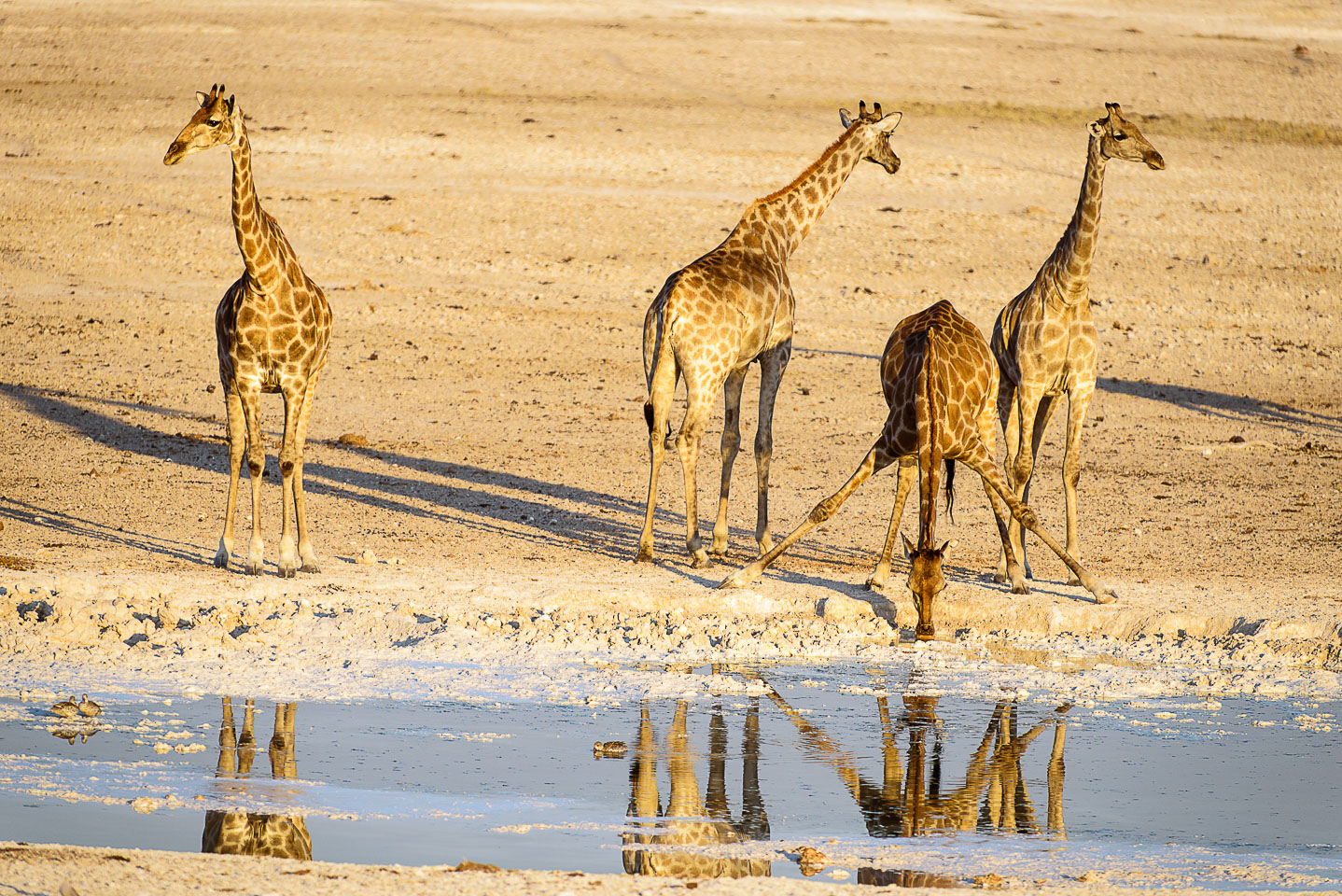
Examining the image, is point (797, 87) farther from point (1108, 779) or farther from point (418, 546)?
point (1108, 779)

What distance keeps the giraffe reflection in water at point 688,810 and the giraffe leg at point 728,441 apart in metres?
3.61

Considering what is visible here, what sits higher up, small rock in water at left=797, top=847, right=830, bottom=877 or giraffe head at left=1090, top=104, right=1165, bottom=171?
giraffe head at left=1090, top=104, right=1165, bottom=171

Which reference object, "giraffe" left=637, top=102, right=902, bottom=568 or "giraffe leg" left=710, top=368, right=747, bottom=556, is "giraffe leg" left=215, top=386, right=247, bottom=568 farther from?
"giraffe leg" left=710, top=368, right=747, bottom=556

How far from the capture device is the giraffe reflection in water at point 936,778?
20.9ft

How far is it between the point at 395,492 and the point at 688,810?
24.1 feet

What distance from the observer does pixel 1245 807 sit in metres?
6.66

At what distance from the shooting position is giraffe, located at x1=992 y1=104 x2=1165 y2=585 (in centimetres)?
1053

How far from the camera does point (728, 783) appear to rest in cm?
681

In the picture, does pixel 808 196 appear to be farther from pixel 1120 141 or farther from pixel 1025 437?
pixel 1025 437

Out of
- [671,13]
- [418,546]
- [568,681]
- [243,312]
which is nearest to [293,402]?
[243,312]

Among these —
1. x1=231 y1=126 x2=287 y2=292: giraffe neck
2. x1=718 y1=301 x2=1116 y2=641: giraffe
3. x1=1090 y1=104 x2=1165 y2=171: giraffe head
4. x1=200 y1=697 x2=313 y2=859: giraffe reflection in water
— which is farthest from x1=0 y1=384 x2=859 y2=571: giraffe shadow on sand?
x1=200 y1=697 x2=313 y2=859: giraffe reflection in water

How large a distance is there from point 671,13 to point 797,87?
351 inches

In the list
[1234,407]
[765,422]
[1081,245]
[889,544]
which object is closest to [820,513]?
[889,544]

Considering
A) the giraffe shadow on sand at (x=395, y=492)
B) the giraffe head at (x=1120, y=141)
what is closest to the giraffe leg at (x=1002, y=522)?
the giraffe shadow on sand at (x=395, y=492)
